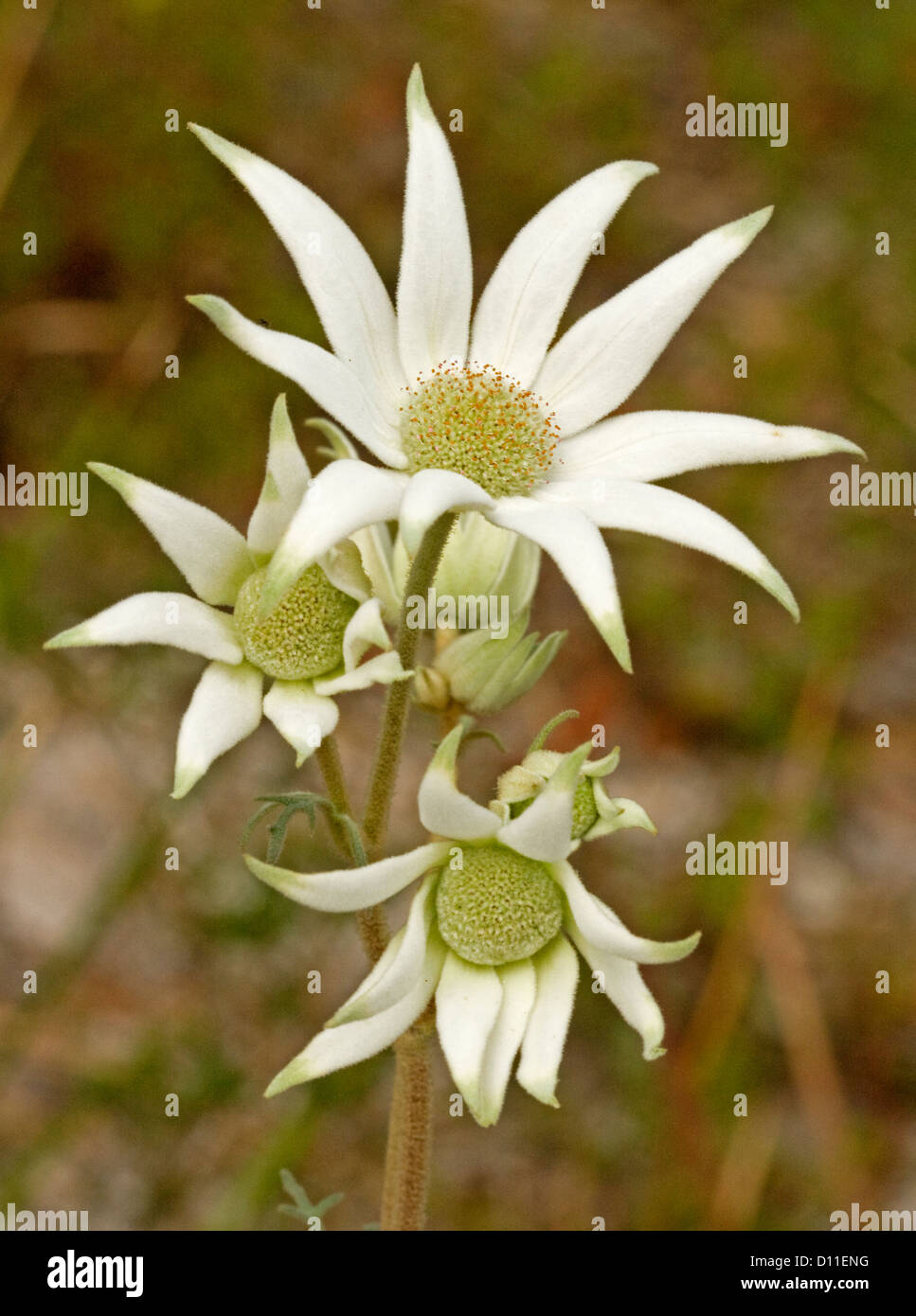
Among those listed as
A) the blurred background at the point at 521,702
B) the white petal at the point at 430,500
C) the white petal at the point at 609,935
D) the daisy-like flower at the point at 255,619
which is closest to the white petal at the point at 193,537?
the daisy-like flower at the point at 255,619

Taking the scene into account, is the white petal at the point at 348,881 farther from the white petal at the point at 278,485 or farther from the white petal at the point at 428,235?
the white petal at the point at 428,235

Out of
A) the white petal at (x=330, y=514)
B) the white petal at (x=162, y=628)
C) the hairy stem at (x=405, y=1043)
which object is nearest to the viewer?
the white petal at (x=330, y=514)

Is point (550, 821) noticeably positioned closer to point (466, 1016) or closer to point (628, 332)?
point (466, 1016)

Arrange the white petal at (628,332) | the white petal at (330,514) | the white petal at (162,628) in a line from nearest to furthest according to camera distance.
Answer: the white petal at (330,514) → the white petal at (162,628) → the white petal at (628,332)

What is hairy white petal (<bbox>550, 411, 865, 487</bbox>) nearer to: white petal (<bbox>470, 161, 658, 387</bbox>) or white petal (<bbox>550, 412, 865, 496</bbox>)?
white petal (<bbox>550, 412, 865, 496</bbox>)

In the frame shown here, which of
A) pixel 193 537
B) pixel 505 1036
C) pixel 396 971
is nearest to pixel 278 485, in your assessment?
pixel 193 537

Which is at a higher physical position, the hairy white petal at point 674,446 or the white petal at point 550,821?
the hairy white petal at point 674,446

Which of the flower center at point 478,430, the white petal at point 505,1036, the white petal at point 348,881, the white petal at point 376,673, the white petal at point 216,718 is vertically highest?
the flower center at point 478,430
